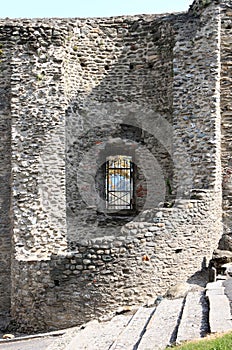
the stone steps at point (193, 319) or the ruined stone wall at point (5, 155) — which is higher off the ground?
the ruined stone wall at point (5, 155)

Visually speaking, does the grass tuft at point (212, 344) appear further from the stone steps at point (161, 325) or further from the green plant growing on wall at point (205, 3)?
the green plant growing on wall at point (205, 3)

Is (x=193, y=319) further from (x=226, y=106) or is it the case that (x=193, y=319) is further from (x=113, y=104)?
(x=113, y=104)

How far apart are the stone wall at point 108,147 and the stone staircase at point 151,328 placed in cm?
113

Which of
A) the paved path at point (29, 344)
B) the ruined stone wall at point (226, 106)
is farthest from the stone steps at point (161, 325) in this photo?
the ruined stone wall at point (226, 106)

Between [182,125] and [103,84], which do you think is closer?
[182,125]

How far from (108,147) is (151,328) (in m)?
7.28

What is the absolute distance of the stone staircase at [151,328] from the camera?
667cm

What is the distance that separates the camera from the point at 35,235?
12336mm

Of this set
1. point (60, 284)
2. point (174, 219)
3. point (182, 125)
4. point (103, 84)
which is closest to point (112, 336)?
point (60, 284)

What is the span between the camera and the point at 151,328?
24.0 feet

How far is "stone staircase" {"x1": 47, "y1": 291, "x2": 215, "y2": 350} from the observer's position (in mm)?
6672

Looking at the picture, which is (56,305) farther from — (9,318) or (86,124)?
(86,124)

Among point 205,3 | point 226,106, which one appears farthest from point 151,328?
point 205,3

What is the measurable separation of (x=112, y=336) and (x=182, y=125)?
5966mm
